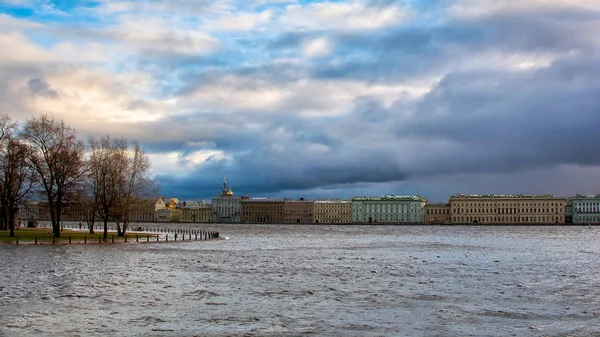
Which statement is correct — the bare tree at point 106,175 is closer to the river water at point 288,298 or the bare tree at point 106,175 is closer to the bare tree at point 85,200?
the bare tree at point 85,200

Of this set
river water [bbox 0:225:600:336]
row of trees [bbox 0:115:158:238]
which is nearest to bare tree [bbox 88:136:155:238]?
row of trees [bbox 0:115:158:238]

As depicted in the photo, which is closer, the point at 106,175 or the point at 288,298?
the point at 288,298

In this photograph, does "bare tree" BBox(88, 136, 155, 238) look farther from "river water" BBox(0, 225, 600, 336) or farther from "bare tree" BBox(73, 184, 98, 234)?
"river water" BBox(0, 225, 600, 336)

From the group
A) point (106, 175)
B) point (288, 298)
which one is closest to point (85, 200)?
point (106, 175)

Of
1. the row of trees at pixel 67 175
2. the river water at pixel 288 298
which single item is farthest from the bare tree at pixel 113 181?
the river water at pixel 288 298

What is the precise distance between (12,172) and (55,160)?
9826 millimetres

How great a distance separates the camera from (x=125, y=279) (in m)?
36.2

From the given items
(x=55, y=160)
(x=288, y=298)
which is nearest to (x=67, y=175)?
(x=55, y=160)

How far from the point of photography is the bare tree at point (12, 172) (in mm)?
71250

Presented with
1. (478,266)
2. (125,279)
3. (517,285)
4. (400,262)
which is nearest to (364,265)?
(400,262)

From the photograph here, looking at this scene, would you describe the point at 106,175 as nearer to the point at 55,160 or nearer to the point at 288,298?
the point at 55,160

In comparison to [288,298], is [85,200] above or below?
above

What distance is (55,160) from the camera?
2717 inches

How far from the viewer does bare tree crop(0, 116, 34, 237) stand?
71250 mm
